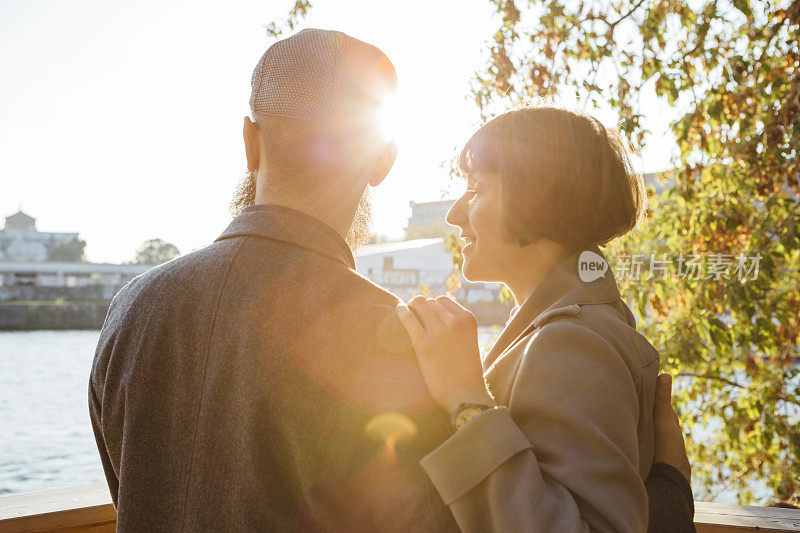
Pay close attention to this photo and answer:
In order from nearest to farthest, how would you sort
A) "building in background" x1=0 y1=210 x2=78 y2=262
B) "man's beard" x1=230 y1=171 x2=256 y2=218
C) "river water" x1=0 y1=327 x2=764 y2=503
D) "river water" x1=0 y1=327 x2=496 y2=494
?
"man's beard" x1=230 y1=171 x2=256 y2=218 → "river water" x1=0 y1=327 x2=764 y2=503 → "river water" x1=0 y1=327 x2=496 y2=494 → "building in background" x1=0 y1=210 x2=78 y2=262

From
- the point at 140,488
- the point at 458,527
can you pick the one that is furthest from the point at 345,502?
the point at 140,488

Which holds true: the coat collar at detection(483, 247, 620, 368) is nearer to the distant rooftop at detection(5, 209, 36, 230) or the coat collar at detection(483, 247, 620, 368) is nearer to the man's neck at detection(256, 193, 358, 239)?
the man's neck at detection(256, 193, 358, 239)

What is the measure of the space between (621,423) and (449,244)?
3.22 m

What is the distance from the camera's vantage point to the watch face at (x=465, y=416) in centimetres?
103

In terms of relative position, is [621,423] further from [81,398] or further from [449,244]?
[81,398]

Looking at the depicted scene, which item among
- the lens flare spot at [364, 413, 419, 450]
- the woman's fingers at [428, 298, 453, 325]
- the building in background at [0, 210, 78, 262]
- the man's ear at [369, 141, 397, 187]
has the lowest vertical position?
the building in background at [0, 210, 78, 262]

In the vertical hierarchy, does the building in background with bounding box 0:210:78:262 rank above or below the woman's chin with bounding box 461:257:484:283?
below

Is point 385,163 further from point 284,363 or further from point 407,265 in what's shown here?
point 407,265

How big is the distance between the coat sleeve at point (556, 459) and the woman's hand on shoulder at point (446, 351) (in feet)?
0.17

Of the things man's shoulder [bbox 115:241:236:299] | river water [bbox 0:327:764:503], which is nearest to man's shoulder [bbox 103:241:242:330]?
man's shoulder [bbox 115:241:236:299]

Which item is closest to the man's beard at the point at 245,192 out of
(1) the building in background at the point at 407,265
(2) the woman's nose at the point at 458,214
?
(2) the woman's nose at the point at 458,214

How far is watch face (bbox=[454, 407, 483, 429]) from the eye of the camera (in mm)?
1029

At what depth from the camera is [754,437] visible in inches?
160

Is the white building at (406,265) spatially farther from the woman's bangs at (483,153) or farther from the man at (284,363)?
the man at (284,363)
